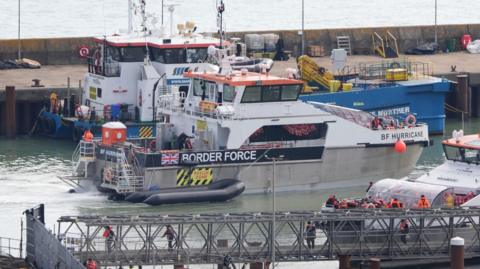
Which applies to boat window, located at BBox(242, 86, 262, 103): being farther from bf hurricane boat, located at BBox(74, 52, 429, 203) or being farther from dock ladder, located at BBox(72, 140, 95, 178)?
dock ladder, located at BBox(72, 140, 95, 178)

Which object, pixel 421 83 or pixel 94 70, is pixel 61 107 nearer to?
pixel 94 70

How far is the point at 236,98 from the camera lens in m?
57.9

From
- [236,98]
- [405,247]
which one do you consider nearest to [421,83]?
[236,98]

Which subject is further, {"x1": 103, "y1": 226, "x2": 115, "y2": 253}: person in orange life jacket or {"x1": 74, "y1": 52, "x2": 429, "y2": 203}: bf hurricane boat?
{"x1": 74, "y1": 52, "x2": 429, "y2": 203}: bf hurricane boat

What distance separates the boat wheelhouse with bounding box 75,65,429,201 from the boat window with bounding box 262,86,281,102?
29 millimetres

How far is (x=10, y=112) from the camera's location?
68375mm

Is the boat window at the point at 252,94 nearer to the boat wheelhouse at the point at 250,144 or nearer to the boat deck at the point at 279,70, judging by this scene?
the boat wheelhouse at the point at 250,144

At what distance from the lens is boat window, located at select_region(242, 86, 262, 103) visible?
57.9 meters

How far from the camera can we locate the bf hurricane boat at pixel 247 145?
5694cm

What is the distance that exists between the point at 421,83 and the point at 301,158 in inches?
462

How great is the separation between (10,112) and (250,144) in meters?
13.1

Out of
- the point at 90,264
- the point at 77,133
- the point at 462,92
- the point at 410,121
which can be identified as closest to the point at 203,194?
the point at 410,121

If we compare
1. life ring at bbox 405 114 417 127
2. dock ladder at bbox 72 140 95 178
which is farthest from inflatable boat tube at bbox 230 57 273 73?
dock ladder at bbox 72 140 95 178

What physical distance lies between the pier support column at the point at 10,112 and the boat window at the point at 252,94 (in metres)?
12.8
